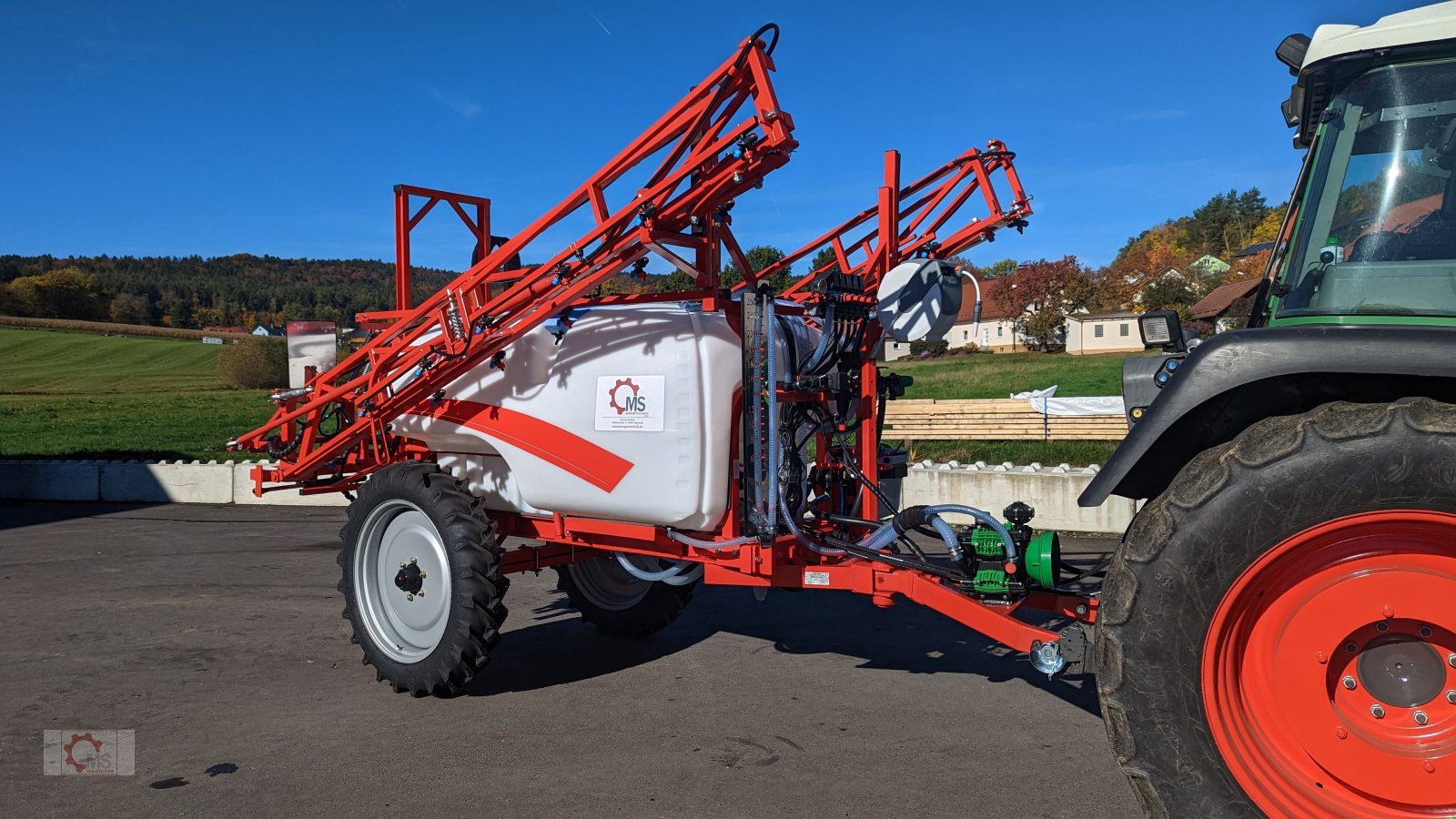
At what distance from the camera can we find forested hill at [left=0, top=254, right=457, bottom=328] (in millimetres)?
69875

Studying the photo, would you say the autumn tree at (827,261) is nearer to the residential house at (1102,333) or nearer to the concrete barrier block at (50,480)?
the concrete barrier block at (50,480)

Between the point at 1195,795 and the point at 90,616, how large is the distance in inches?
294

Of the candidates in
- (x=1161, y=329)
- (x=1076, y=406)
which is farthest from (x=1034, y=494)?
(x=1161, y=329)

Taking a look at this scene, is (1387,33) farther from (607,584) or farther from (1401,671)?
(607,584)

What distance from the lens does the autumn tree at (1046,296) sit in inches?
2042

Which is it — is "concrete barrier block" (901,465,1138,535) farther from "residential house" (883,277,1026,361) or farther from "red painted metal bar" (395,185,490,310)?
"residential house" (883,277,1026,361)

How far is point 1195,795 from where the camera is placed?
2.89m

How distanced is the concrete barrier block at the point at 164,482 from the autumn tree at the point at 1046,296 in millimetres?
43371

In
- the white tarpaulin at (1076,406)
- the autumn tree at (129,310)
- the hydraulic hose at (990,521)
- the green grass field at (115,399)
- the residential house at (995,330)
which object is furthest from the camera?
the autumn tree at (129,310)

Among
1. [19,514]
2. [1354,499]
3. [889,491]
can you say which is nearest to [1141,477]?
[1354,499]

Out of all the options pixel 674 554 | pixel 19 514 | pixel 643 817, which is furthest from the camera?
pixel 19 514

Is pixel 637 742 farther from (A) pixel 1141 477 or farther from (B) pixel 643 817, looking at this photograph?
(A) pixel 1141 477

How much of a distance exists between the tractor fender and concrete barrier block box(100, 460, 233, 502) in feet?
45.4

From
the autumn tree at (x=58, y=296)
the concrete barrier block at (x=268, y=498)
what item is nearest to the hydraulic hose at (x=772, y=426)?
the concrete barrier block at (x=268, y=498)
